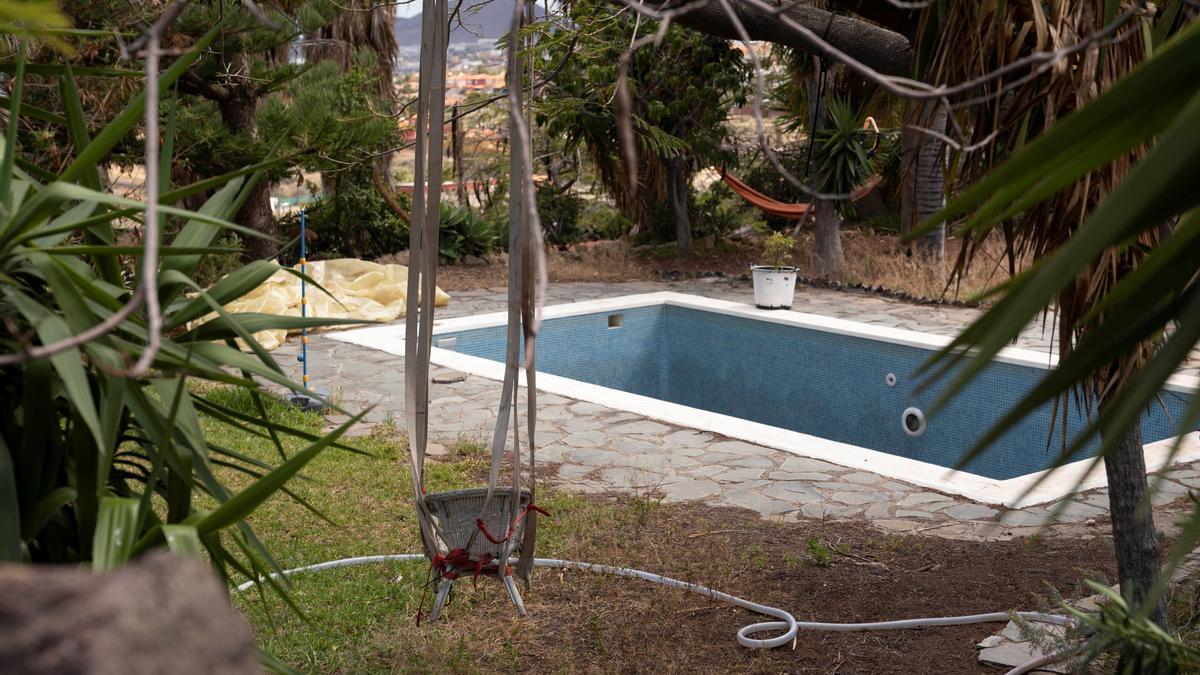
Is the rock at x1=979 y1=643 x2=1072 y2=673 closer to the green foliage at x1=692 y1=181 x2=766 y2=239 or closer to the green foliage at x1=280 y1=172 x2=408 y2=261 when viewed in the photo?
the green foliage at x1=280 y1=172 x2=408 y2=261

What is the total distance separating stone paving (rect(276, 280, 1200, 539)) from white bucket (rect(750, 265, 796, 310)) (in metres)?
2.18

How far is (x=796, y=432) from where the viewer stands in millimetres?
6496

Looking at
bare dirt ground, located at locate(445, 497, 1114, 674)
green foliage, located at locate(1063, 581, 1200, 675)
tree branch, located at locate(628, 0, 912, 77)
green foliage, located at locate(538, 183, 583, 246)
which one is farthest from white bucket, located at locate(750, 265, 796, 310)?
green foliage, located at locate(1063, 581, 1200, 675)

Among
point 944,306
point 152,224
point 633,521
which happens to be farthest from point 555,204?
point 152,224

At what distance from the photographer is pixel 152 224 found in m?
1.01

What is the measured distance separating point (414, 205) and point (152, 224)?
160 cm

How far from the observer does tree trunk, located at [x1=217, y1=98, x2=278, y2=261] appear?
9828 millimetres

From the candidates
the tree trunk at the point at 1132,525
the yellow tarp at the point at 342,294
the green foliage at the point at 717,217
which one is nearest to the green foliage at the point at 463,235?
the yellow tarp at the point at 342,294

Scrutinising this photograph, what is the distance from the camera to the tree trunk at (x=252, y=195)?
9828 mm

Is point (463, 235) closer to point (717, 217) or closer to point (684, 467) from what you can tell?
point (717, 217)

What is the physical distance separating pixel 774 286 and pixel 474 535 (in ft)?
21.9

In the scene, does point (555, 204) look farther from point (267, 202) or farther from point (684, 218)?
point (267, 202)

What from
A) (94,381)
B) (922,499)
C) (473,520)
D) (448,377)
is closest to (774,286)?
(448,377)

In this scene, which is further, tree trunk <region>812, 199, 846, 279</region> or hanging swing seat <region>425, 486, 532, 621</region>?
tree trunk <region>812, 199, 846, 279</region>
